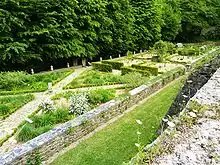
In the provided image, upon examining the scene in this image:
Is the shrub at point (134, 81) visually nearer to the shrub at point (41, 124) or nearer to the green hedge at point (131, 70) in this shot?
the green hedge at point (131, 70)

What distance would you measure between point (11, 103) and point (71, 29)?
11.6 m

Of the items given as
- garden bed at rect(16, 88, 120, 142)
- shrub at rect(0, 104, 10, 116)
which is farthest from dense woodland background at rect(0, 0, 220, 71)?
garden bed at rect(16, 88, 120, 142)

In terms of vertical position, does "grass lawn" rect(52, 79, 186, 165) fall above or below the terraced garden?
below

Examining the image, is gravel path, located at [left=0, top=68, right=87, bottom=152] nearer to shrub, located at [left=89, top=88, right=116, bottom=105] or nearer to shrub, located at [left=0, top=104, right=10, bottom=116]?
shrub, located at [left=0, top=104, right=10, bottom=116]

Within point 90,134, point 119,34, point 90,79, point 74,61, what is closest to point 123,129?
point 90,134

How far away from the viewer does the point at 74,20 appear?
23938mm

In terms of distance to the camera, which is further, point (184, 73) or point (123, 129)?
point (184, 73)

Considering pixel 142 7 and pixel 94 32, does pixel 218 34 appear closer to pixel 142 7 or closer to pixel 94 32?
pixel 142 7

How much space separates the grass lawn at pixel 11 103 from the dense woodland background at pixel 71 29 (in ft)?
22.8

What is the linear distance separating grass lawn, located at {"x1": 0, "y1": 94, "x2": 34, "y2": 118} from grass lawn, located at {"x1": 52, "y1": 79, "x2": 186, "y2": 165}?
13.6 feet

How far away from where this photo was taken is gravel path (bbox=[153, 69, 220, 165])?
3.87m

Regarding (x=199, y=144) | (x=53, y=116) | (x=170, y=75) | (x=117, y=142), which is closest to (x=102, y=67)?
(x=170, y=75)

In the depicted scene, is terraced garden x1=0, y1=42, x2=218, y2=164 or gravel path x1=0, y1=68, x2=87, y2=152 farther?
gravel path x1=0, y1=68, x2=87, y2=152

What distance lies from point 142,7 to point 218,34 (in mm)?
13740
